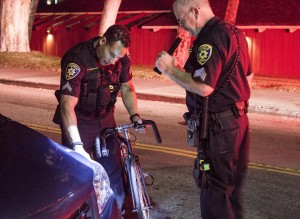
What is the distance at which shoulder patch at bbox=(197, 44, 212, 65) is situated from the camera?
153 inches

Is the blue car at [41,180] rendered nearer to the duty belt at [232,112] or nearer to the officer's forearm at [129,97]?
the duty belt at [232,112]

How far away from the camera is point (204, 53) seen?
3.89 metres

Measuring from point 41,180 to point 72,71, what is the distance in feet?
5.12

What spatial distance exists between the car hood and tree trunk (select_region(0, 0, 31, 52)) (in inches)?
892

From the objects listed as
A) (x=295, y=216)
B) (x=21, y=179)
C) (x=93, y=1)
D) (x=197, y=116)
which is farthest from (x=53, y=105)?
(x=93, y=1)

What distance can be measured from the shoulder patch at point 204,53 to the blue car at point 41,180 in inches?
41.1

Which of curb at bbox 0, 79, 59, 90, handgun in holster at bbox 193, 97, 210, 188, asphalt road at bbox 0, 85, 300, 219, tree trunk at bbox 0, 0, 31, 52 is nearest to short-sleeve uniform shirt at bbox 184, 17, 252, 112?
handgun in holster at bbox 193, 97, 210, 188

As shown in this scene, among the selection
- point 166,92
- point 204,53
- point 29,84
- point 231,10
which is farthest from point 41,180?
point 231,10

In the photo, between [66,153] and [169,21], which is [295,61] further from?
[66,153]

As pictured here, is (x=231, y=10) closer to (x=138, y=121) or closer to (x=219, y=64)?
(x=138, y=121)

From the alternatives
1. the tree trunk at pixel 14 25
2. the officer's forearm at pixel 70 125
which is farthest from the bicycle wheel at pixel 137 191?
the tree trunk at pixel 14 25

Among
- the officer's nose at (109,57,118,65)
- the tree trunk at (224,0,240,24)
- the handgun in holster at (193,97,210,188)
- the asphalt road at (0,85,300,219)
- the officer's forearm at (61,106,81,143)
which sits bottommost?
the asphalt road at (0,85,300,219)

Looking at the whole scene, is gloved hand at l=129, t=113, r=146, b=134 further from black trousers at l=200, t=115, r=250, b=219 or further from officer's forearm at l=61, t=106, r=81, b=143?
black trousers at l=200, t=115, r=250, b=219

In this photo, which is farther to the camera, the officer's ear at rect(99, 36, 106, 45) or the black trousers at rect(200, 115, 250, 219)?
the officer's ear at rect(99, 36, 106, 45)
